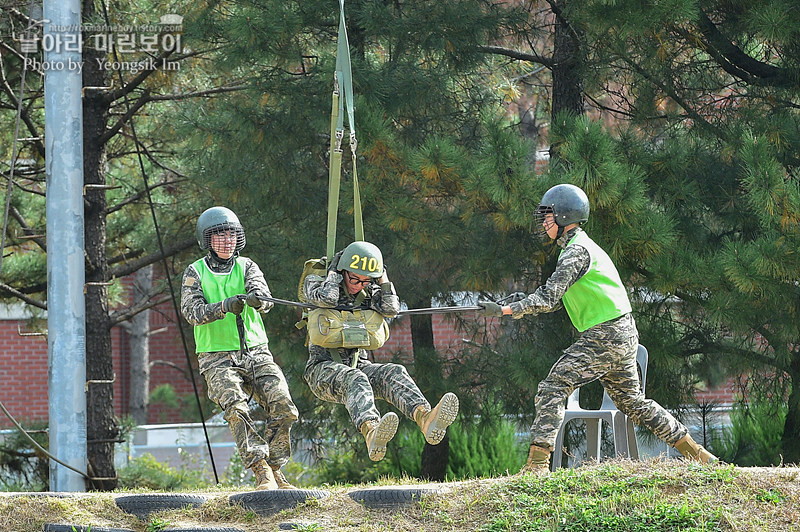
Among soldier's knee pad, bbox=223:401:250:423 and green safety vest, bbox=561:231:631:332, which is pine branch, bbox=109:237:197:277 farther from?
green safety vest, bbox=561:231:631:332

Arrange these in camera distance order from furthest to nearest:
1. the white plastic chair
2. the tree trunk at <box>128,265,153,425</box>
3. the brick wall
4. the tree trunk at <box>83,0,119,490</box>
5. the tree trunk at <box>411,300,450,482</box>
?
the brick wall < the tree trunk at <box>128,265,153,425</box> < the tree trunk at <box>83,0,119,490</box> < the tree trunk at <box>411,300,450,482</box> < the white plastic chair

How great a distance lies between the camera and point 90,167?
14.3 meters

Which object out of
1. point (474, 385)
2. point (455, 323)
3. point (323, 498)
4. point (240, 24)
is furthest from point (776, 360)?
point (240, 24)

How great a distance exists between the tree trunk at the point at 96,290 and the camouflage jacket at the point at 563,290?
292 inches

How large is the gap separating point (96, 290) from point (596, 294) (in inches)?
316

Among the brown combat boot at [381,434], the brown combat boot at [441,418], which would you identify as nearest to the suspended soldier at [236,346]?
the brown combat boot at [381,434]

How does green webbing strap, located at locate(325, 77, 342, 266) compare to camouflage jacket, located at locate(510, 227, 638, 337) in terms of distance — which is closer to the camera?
camouflage jacket, located at locate(510, 227, 638, 337)

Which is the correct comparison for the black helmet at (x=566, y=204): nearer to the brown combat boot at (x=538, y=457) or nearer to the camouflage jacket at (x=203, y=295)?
the brown combat boot at (x=538, y=457)

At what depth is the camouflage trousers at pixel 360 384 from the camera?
25.5 ft

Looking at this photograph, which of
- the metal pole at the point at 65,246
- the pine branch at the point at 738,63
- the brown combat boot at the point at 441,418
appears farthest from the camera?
the metal pole at the point at 65,246

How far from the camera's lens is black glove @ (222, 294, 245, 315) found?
7.90m

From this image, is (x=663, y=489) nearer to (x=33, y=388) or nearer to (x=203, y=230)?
(x=203, y=230)

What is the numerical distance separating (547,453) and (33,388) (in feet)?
59.1

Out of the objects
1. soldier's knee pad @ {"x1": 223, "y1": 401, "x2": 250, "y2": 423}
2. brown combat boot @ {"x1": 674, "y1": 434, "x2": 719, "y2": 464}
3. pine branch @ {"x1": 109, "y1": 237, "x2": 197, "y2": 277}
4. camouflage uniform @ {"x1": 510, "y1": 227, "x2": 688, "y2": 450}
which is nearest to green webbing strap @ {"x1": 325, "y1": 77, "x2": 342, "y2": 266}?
soldier's knee pad @ {"x1": 223, "y1": 401, "x2": 250, "y2": 423}
